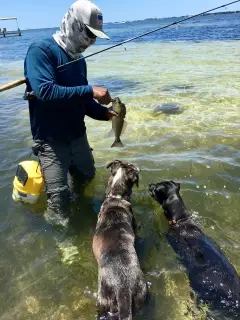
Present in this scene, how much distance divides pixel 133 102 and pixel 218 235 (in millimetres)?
8901

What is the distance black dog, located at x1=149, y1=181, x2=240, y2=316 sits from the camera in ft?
13.4

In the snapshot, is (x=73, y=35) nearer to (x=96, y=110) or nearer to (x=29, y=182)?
(x=96, y=110)

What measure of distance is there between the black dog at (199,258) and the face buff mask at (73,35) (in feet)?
8.61

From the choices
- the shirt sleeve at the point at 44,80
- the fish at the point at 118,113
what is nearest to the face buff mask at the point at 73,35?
the shirt sleeve at the point at 44,80

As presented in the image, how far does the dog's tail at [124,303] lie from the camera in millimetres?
3568

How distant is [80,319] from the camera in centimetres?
432

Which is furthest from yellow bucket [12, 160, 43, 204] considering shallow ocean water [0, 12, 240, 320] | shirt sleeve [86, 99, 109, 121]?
shirt sleeve [86, 99, 109, 121]

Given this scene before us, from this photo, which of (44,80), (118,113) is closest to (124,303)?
(44,80)

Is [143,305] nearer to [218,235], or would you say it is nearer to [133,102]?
[218,235]

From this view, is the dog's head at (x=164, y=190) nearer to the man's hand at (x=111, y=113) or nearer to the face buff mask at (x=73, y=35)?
the man's hand at (x=111, y=113)

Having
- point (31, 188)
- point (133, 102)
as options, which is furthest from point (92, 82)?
point (31, 188)

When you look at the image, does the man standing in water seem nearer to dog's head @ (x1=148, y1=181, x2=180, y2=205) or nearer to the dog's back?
the dog's back

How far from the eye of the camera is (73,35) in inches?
193

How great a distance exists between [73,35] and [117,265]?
3.08 meters
